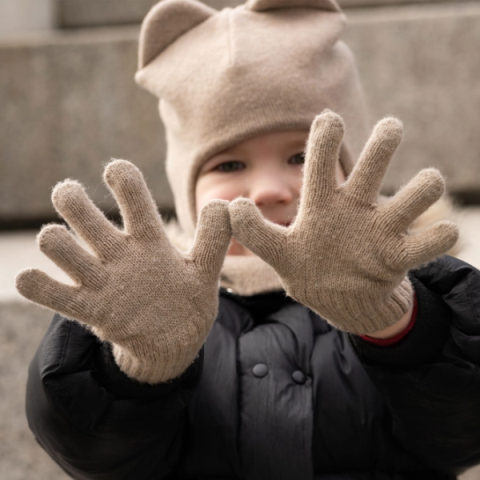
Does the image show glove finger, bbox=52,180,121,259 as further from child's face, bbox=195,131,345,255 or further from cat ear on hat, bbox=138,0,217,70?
cat ear on hat, bbox=138,0,217,70

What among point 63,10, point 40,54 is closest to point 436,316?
point 40,54

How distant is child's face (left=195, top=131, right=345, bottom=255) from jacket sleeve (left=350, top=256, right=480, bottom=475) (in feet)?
0.71

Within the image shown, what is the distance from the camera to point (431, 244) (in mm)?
608

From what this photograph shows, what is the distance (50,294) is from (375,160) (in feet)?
1.12

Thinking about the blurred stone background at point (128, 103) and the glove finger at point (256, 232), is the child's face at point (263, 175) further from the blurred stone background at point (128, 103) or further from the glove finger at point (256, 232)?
the blurred stone background at point (128, 103)

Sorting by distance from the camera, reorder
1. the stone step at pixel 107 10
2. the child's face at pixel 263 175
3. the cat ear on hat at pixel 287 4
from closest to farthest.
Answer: the child's face at pixel 263 175
the cat ear on hat at pixel 287 4
the stone step at pixel 107 10

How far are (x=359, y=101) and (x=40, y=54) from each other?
99cm

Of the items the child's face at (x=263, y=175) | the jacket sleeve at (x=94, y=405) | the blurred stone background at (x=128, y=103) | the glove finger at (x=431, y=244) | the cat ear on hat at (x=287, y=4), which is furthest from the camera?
the blurred stone background at (x=128, y=103)

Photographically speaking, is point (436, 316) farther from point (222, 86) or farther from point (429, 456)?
point (222, 86)

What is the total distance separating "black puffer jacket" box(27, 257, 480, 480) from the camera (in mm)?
713

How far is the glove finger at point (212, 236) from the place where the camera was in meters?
0.65

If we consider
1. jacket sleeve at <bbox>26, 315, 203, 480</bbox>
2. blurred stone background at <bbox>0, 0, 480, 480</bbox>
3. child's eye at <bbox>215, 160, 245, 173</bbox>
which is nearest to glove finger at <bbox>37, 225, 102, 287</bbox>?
jacket sleeve at <bbox>26, 315, 203, 480</bbox>

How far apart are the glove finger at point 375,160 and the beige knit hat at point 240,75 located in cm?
30

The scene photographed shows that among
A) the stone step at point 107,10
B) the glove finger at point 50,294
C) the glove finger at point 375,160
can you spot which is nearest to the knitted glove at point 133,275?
the glove finger at point 50,294
